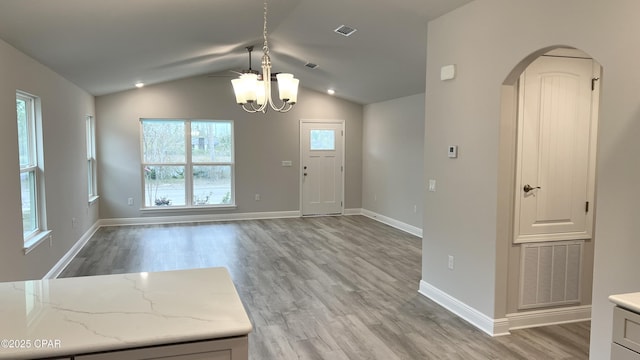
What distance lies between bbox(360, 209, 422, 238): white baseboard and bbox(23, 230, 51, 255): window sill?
511 cm

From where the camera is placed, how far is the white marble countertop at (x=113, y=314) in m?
1.20

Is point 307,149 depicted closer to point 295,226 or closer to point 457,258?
point 295,226

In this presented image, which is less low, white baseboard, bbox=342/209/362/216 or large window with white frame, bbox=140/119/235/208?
large window with white frame, bbox=140/119/235/208

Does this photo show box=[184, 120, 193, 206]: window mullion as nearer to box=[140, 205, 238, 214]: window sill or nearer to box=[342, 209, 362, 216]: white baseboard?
box=[140, 205, 238, 214]: window sill

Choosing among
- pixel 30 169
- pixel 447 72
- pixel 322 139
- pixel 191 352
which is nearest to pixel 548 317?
pixel 447 72

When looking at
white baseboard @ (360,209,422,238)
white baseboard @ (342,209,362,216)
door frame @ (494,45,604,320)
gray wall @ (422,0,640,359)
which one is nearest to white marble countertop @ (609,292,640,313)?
gray wall @ (422,0,640,359)

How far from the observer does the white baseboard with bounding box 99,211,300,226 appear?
789cm

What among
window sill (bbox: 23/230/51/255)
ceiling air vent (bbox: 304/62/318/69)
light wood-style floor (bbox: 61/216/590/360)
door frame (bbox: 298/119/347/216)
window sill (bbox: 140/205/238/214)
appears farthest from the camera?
door frame (bbox: 298/119/347/216)

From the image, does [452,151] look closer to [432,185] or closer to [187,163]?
[432,185]

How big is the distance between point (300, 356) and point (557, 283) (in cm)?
222

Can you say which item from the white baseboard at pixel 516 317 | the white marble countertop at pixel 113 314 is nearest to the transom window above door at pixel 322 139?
the white baseboard at pixel 516 317

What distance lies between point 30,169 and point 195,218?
170 inches

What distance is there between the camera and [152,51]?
5.05 m

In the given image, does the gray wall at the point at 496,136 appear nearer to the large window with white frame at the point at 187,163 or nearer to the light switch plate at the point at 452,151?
the light switch plate at the point at 452,151
